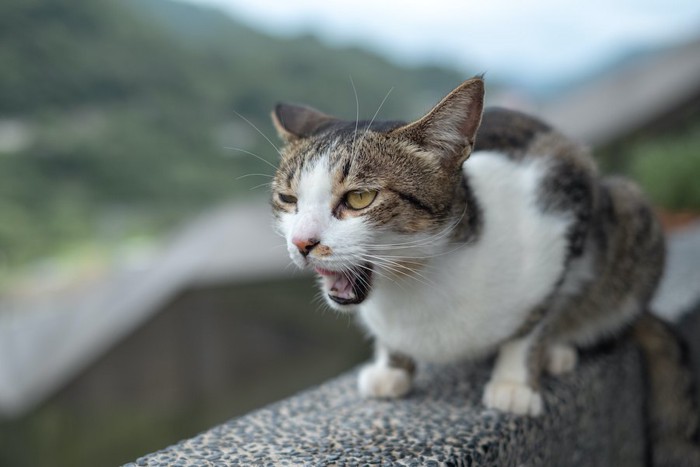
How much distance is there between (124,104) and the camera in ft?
28.5

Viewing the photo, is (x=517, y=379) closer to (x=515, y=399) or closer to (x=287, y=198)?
(x=515, y=399)

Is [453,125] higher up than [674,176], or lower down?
lower down

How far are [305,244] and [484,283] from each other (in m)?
0.36

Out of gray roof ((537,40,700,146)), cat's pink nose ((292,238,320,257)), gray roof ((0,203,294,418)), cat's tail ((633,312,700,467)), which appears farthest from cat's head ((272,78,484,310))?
gray roof ((537,40,700,146))

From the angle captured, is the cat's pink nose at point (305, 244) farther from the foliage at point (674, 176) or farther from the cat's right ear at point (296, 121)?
the foliage at point (674, 176)

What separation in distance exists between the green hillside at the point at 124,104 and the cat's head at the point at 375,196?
18.6ft

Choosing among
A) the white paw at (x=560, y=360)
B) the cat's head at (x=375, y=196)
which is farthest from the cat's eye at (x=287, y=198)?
the white paw at (x=560, y=360)

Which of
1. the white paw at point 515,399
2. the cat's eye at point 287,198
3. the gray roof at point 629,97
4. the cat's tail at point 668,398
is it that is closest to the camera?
the cat's eye at point 287,198

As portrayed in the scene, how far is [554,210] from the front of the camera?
132cm

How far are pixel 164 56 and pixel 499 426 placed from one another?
28.9 ft

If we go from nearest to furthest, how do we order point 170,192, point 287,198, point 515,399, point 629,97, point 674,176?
point 287,198, point 515,399, point 674,176, point 629,97, point 170,192

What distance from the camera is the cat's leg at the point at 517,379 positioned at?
126 cm

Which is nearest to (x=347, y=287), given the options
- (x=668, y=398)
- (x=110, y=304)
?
(x=668, y=398)

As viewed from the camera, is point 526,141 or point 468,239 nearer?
point 468,239
